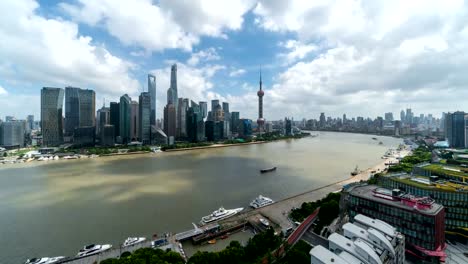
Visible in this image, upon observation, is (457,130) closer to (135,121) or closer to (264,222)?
(264,222)

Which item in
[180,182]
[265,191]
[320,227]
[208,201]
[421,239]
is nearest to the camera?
[421,239]

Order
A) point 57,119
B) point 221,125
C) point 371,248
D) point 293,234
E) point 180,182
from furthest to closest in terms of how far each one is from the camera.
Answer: point 221,125
point 57,119
point 180,182
point 293,234
point 371,248

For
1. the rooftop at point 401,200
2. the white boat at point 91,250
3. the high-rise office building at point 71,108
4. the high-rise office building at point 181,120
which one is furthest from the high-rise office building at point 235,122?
the white boat at point 91,250

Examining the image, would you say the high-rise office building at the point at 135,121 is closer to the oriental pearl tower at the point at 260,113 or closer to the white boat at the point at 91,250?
the oriental pearl tower at the point at 260,113

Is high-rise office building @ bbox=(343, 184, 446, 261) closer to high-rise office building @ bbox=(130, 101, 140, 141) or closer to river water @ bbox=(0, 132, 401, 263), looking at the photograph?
river water @ bbox=(0, 132, 401, 263)

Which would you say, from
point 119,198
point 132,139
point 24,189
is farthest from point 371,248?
point 132,139

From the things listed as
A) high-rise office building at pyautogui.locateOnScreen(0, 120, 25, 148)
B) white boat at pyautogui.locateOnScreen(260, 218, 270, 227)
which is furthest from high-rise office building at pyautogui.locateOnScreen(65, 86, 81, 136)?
white boat at pyautogui.locateOnScreen(260, 218, 270, 227)

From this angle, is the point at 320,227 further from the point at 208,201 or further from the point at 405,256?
the point at 208,201
